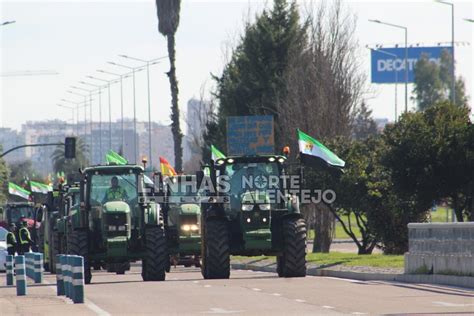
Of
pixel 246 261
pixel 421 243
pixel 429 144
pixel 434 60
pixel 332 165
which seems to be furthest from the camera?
pixel 434 60

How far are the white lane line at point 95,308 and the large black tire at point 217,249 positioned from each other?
673cm

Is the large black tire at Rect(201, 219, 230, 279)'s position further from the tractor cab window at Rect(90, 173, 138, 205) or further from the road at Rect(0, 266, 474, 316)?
the tractor cab window at Rect(90, 173, 138, 205)

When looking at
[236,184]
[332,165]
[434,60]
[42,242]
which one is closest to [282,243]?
[236,184]

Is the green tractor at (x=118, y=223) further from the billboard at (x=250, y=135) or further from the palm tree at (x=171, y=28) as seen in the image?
the palm tree at (x=171, y=28)

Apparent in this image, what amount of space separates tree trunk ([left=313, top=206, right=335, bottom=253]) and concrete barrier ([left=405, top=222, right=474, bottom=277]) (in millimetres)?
20880

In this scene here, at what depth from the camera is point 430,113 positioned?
47.2 meters

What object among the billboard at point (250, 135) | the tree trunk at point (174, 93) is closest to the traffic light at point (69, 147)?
the tree trunk at point (174, 93)

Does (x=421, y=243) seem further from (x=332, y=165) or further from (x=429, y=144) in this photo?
(x=429, y=144)

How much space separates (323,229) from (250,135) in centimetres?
462

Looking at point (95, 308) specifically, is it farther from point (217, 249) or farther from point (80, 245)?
point (80, 245)

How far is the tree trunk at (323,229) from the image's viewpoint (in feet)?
184

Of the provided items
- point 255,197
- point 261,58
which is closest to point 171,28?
point 261,58

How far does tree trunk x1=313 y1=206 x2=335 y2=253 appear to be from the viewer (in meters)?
56.2

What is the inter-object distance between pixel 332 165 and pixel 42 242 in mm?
13241
